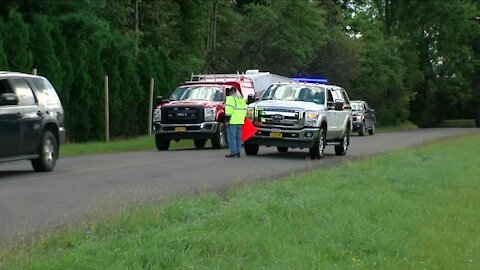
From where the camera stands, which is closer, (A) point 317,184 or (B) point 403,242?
(B) point 403,242

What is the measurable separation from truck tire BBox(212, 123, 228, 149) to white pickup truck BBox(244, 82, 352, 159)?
2824 millimetres

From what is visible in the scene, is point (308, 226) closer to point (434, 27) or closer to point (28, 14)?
point (28, 14)

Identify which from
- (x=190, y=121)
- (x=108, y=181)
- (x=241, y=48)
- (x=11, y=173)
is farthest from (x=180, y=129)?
(x=241, y=48)

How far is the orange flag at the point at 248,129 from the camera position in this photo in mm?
20672

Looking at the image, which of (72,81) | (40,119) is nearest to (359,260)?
(40,119)

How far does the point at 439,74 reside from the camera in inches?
2731

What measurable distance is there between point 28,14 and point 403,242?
2266cm

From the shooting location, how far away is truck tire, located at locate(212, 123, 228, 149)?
24728 mm

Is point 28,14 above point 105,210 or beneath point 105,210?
above

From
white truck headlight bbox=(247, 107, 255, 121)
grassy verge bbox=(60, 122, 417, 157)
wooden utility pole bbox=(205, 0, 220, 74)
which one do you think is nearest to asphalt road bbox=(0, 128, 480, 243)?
white truck headlight bbox=(247, 107, 255, 121)

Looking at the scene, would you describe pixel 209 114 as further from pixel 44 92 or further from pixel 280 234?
pixel 280 234

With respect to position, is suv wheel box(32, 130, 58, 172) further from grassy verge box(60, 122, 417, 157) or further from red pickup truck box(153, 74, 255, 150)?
red pickup truck box(153, 74, 255, 150)

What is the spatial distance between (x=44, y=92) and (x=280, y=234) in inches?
367

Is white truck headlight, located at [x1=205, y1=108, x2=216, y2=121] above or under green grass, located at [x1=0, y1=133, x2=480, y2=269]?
above
